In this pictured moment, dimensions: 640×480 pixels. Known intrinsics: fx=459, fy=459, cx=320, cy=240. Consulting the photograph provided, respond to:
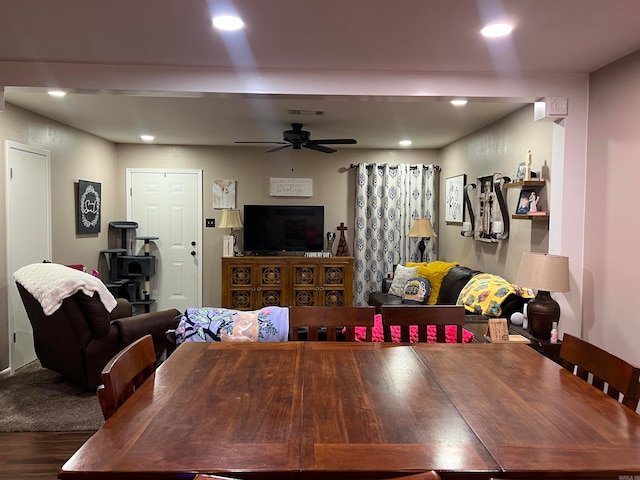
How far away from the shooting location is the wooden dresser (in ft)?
19.6

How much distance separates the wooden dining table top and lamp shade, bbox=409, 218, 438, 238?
402cm

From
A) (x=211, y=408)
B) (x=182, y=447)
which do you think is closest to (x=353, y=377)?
(x=211, y=408)

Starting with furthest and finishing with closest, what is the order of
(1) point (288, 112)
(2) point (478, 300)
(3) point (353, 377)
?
(1) point (288, 112), (2) point (478, 300), (3) point (353, 377)

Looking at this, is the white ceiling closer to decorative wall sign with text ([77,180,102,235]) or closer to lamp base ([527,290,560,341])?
lamp base ([527,290,560,341])

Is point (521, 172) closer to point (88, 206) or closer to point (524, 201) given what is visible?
point (524, 201)

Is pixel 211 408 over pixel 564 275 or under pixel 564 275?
under

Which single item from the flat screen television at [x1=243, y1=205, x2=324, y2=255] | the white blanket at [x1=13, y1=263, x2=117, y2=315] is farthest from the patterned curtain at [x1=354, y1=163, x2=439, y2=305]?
the white blanket at [x1=13, y1=263, x2=117, y2=315]

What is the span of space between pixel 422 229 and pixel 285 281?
1895 mm

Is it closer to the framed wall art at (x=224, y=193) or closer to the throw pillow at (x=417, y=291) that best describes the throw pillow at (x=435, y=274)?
the throw pillow at (x=417, y=291)

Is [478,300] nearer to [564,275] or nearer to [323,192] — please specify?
[564,275]

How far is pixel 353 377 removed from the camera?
163 cm

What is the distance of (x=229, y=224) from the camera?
19.9 ft

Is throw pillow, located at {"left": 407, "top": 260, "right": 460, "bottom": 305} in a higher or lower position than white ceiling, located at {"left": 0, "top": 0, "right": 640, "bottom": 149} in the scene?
lower

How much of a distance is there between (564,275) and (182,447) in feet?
8.59
